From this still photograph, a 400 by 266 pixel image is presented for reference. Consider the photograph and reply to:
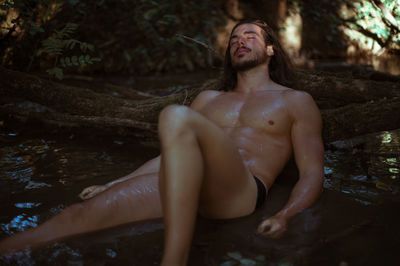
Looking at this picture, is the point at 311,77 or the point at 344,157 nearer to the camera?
the point at 311,77

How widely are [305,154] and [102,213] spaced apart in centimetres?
127

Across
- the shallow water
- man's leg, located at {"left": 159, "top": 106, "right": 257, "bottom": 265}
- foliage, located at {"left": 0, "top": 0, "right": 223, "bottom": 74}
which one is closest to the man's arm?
the shallow water

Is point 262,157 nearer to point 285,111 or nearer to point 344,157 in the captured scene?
point 285,111

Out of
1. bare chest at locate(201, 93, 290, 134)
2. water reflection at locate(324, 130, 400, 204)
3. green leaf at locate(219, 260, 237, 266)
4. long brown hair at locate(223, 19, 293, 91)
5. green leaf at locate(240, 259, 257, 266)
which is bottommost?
water reflection at locate(324, 130, 400, 204)

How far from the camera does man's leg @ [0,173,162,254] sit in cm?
179

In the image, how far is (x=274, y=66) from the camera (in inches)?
117

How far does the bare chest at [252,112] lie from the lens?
7.54 feet

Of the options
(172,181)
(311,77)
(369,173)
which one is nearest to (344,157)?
(369,173)

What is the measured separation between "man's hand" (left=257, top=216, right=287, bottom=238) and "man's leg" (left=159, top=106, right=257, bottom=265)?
0.77ft

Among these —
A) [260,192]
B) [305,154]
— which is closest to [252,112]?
[305,154]

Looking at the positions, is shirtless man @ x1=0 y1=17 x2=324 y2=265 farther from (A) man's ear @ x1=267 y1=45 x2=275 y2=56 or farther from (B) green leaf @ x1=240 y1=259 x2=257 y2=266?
(B) green leaf @ x1=240 y1=259 x2=257 y2=266

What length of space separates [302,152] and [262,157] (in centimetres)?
25

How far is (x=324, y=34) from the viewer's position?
12.7m

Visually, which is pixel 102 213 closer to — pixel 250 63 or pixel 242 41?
pixel 250 63
